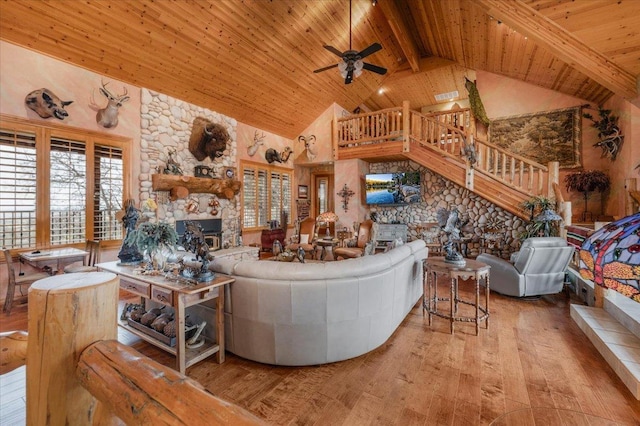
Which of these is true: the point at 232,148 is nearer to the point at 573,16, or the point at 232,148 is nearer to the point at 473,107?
the point at 473,107

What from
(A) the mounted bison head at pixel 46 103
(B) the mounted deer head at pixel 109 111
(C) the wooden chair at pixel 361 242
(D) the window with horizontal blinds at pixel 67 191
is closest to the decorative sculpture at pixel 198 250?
(D) the window with horizontal blinds at pixel 67 191

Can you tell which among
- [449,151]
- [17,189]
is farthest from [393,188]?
[17,189]

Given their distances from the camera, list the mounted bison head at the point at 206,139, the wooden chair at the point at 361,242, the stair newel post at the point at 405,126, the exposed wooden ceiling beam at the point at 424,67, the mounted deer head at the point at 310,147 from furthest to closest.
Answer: the mounted deer head at the point at 310,147, the exposed wooden ceiling beam at the point at 424,67, the stair newel post at the point at 405,126, the mounted bison head at the point at 206,139, the wooden chair at the point at 361,242

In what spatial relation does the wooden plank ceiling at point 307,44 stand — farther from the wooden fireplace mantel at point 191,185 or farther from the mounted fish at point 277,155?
the wooden fireplace mantel at point 191,185

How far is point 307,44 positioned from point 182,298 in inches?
217

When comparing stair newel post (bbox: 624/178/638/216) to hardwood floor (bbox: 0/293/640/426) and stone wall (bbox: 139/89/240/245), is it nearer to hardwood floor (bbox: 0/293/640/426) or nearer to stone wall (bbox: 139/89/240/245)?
hardwood floor (bbox: 0/293/640/426)

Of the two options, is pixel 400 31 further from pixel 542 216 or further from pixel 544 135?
pixel 542 216

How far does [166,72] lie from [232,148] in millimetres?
2139

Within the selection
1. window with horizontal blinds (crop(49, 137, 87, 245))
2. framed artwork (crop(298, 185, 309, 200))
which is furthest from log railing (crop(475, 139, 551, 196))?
window with horizontal blinds (crop(49, 137, 87, 245))

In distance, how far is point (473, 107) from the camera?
20.5 ft

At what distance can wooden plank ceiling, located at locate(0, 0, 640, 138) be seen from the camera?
2.85 metres

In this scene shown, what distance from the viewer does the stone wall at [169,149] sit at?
202 inches

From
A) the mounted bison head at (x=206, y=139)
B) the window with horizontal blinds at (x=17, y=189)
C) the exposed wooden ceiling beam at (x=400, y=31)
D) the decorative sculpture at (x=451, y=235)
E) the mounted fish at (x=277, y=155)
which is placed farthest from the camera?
the mounted fish at (x=277, y=155)

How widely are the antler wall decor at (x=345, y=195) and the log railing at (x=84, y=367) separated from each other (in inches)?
276
